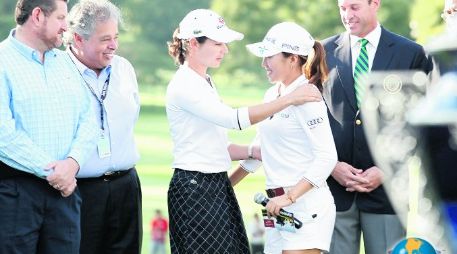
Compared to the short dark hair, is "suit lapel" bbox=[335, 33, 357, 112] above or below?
below

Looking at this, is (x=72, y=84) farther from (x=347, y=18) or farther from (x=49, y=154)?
(x=347, y=18)

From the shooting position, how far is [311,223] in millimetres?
5035

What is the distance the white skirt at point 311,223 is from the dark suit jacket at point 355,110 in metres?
0.50

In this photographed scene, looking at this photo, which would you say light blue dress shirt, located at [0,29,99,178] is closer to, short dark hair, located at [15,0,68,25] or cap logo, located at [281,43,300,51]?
short dark hair, located at [15,0,68,25]

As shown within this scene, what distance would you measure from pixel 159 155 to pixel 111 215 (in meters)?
30.1

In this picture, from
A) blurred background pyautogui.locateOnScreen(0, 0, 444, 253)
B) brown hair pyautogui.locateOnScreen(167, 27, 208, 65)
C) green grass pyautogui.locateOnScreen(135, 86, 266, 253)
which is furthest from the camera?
blurred background pyautogui.locateOnScreen(0, 0, 444, 253)

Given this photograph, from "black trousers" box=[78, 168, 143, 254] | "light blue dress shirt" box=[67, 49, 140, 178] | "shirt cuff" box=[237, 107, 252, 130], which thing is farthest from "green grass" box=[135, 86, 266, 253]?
"shirt cuff" box=[237, 107, 252, 130]

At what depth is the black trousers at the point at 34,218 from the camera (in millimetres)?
4867

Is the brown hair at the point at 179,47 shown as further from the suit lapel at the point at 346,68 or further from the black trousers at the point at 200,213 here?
the suit lapel at the point at 346,68

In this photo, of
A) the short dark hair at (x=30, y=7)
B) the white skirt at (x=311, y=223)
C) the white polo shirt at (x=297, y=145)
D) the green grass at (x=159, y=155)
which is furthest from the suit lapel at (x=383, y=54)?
the green grass at (x=159, y=155)

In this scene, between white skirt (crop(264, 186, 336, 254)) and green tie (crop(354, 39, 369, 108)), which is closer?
white skirt (crop(264, 186, 336, 254))

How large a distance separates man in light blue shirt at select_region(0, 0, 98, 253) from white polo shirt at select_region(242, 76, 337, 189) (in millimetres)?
904

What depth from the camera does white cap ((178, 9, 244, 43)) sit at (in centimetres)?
524

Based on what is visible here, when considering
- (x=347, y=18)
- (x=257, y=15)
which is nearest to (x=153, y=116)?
(x=257, y=15)
